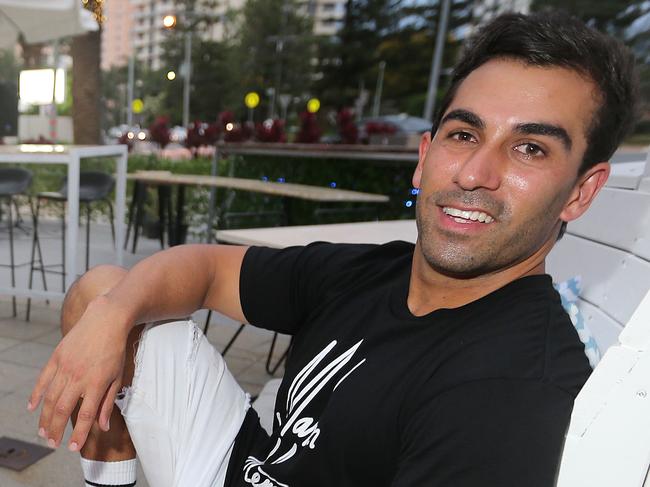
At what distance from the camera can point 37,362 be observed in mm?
3416

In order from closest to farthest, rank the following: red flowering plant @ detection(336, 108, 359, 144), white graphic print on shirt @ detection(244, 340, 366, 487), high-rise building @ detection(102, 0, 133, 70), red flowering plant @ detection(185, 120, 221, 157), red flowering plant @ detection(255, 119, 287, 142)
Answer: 1. white graphic print on shirt @ detection(244, 340, 366, 487)
2. red flowering plant @ detection(336, 108, 359, 144)
3. red flowering plant @ detection(255, 119, 287, 142)
4. red flowering plant @ detection(185, 120, 221, 157)
5. high-rise building @ detection(102, 0, 133, 70)

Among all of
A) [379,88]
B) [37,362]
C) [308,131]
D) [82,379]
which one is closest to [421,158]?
[82,379]

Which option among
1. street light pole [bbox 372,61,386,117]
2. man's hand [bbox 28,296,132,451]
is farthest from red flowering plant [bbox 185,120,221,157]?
street light pole [bbox 372,61,386,117]

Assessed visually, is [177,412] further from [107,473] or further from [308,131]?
[308,131]

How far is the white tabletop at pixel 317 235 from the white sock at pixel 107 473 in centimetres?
114

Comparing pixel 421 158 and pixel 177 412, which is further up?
pixel 421 158

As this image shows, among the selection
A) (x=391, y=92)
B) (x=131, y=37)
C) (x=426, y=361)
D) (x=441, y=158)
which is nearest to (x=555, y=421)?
(x=426, y=361)

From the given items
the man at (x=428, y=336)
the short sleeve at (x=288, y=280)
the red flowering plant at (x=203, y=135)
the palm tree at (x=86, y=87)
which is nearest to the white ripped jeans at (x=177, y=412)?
the man at (x=428, y=336)

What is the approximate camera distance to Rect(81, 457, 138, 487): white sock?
4.89 ft

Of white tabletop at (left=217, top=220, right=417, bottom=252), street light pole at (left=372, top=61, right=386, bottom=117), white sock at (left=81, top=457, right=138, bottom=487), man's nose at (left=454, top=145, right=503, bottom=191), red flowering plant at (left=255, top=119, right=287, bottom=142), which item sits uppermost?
street light pole at (left=372, top=61, right=386, bottom=117)

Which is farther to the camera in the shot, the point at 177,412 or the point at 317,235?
the point at 317,235

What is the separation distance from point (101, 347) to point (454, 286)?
79 cm

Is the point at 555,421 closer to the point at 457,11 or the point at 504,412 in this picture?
the point at 504,412

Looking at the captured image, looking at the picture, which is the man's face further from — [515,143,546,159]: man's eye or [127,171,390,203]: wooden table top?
[127,171,390,203]: wooden table top
